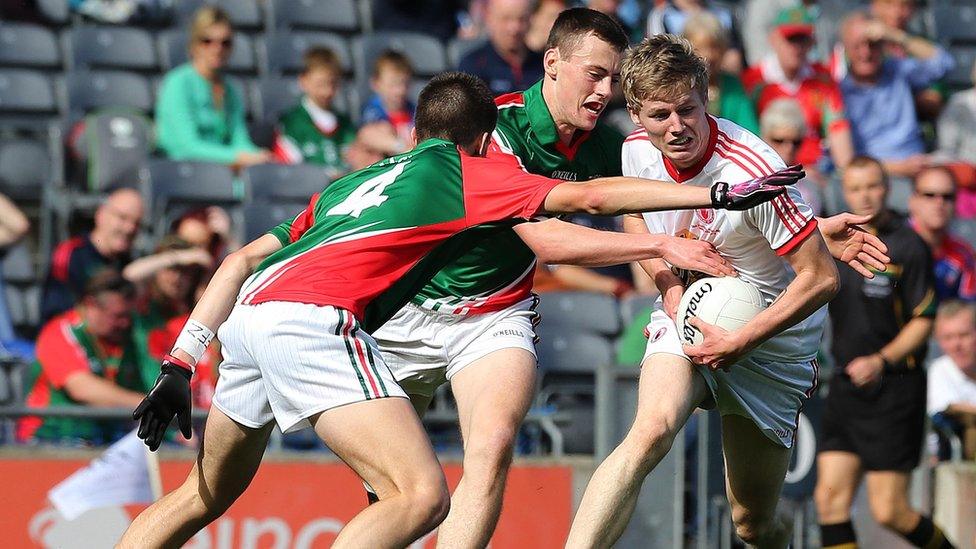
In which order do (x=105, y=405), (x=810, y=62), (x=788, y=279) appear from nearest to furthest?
(x=788, y=279) < (x=105, y=405) < (x=810, y=62)

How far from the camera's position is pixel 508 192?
16.4 feet

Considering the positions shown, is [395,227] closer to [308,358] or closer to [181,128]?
[308,358]

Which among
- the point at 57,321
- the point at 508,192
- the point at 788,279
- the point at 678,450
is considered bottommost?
the point at 678,450

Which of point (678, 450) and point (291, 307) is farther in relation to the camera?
point (678, 450)

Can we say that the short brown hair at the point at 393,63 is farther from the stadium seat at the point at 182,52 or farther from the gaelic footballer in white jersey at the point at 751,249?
the gaelic footballer in white jersey at the point at 751,249

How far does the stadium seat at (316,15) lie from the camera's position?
12258 mm

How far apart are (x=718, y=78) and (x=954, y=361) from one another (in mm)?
2679

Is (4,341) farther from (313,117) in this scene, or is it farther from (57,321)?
(313,117)

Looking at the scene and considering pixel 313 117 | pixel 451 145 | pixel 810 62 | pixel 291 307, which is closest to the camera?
pixel 291 307

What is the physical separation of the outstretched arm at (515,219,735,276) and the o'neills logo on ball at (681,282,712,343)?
0.28 meters

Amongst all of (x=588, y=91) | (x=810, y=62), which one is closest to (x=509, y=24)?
(x=810, y=62)

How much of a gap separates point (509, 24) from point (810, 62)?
272 centimetres

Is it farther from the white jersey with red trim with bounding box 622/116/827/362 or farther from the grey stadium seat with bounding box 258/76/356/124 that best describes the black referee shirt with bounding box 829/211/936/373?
the grey stadium seat with bounding box 258/76/356/124

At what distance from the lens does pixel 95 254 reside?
915 centimetres
